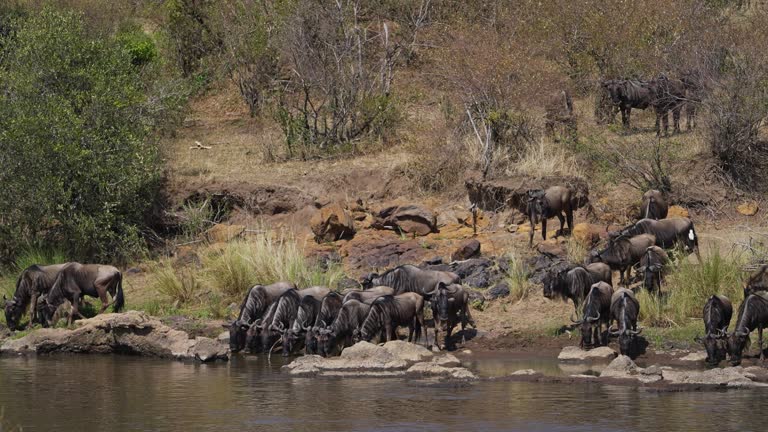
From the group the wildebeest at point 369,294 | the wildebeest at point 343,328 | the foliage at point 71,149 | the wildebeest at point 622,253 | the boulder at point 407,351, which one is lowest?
the boulder at point 407,351

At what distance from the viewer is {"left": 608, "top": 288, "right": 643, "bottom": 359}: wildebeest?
52.4 ft

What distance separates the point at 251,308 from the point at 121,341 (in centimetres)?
204

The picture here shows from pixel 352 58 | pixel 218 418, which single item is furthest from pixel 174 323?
pixel 352 58

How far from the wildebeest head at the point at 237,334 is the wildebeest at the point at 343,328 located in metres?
1.46

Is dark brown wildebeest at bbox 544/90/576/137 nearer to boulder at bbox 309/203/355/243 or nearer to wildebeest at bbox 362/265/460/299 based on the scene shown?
boulder at bbox 309/203/355/243

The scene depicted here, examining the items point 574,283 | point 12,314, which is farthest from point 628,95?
point 12,314

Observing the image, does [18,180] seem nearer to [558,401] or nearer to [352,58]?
[352,58]

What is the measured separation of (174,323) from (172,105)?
28.1ft

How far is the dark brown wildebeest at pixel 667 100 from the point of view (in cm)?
2644

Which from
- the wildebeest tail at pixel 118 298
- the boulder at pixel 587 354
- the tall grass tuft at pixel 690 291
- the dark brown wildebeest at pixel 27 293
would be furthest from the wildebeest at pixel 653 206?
the dark brown wildebeest at pixel 27 293

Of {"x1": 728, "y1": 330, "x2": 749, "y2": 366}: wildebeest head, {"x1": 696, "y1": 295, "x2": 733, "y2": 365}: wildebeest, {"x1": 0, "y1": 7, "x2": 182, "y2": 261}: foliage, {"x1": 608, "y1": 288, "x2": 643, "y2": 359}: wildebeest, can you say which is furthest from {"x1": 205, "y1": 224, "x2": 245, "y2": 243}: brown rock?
{"x1": 728, "y1": 330, "x2": 749, "y2": 366}: wildebeest head

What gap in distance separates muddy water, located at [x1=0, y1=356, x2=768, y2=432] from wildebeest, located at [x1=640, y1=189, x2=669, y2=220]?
6.06 m

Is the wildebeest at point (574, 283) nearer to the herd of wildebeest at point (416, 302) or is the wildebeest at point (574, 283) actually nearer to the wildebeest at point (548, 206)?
the herd of wildebeest at point (416, 302)

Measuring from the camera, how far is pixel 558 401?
530 inches
